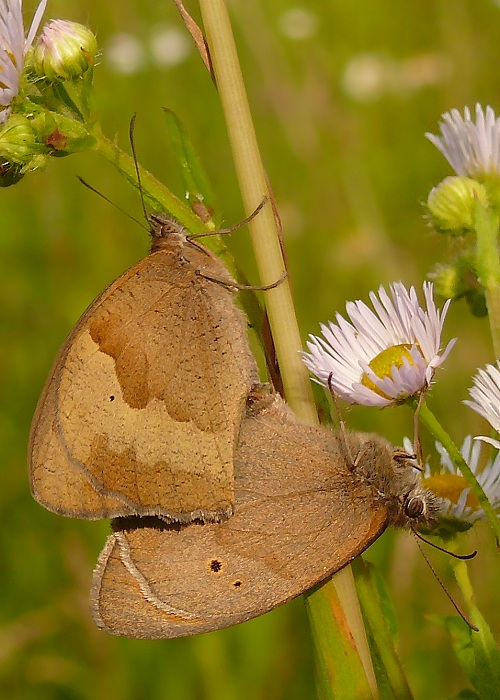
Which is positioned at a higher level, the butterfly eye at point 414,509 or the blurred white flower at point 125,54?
the blurred white flower at point 125,54

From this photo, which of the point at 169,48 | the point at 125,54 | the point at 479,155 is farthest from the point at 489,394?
the point at 169,48

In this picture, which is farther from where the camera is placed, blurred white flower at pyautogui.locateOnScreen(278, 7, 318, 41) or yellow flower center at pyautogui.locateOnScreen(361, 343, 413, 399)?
blurred white flower at pyautogui.locateOnScreen(278, 7, 318, 41)

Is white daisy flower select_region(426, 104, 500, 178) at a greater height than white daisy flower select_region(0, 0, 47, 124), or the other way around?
white daisy flower select_region(0, 0, 47, 124)

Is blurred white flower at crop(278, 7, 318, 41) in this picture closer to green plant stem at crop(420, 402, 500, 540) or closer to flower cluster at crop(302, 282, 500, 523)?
flower cluster at crop(302, 282, 500, 523)

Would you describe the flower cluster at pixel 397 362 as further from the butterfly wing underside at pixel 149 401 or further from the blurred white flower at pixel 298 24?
the blurred white flower at pixel 298 24

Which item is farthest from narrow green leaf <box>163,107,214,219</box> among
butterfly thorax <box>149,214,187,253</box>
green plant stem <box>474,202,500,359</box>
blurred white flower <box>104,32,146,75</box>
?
blurred white flower <box>104,32,146,75</box>

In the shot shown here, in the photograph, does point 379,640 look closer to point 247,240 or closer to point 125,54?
point 247,240

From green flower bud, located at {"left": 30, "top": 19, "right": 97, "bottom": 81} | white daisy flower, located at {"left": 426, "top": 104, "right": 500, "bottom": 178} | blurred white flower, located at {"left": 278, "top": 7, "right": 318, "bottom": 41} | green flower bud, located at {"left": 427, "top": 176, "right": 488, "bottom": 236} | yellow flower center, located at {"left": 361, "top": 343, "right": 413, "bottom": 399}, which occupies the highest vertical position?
blurred white flower, located at {"left": 278, "top": 7, "right": 318, "bottom": 41}

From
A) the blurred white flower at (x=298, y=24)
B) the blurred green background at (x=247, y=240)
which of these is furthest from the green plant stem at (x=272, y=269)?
the blurred white flower at (x=298, y=24)

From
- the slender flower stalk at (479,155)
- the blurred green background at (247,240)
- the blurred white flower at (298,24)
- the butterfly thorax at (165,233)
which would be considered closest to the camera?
the slender flower stalk at (479,155)
